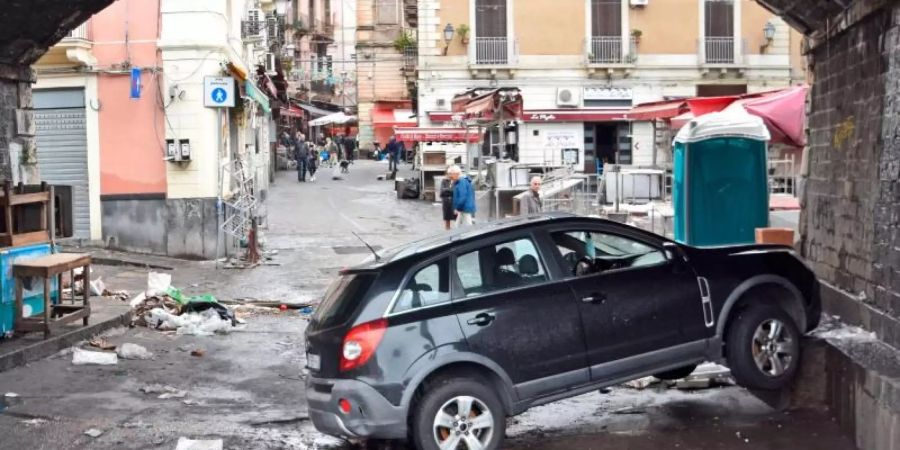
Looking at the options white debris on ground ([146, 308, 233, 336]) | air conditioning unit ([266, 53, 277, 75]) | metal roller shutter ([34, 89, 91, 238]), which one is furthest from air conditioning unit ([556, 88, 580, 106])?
white debris on ground ([146, 308, 233, 336])

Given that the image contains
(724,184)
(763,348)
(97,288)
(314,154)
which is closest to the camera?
(763,348)

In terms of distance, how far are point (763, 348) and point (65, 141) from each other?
14679mm

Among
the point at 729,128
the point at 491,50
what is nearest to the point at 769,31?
the point at 491,50

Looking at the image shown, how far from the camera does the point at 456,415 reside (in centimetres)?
662

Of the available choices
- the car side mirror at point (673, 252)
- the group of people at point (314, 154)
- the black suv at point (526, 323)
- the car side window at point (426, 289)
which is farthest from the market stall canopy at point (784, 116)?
the group of people at point (314, 154)

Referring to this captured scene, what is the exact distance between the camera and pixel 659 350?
7.32 m

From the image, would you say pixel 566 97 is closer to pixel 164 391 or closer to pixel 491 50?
pixel 491 50

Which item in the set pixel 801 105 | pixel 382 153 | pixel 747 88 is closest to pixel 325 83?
pixel 382 153

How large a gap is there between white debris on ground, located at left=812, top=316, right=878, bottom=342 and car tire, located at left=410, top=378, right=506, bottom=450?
311cm

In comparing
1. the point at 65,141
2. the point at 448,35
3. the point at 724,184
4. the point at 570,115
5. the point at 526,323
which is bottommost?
the point at 526,323

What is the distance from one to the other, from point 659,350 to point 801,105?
8.11 meters

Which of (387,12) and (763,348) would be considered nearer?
(763,348)

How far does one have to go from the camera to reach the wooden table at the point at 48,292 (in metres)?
9.98

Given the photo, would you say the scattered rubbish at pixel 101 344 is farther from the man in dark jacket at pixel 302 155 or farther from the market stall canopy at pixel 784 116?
the man in dark jacket at pixel 302 155
